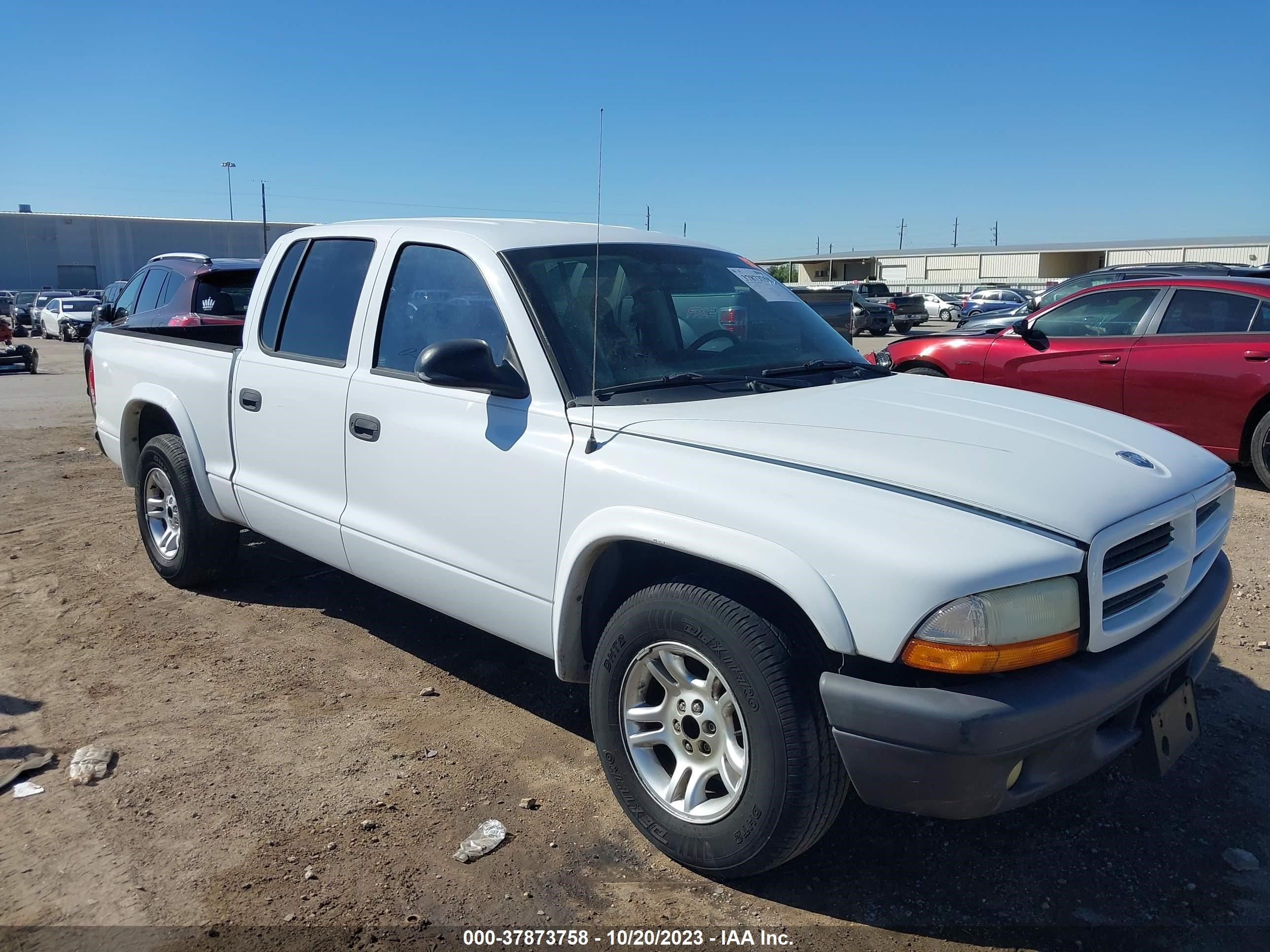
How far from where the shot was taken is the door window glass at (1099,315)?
27.1 feet

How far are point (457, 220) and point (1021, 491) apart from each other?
2538 millimetres

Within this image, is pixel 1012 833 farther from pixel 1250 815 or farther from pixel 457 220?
pixel 457 220

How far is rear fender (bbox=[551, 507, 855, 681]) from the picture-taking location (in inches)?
95.6

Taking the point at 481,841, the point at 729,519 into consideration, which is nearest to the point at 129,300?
the point at 481,841

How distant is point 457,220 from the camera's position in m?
4.07

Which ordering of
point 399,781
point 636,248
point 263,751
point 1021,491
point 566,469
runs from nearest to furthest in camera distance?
point 1021,491 < point 566,469 < point 399,781 < point 263,751 < point 636,248

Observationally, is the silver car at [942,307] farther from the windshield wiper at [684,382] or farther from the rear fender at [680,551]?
the rear fender at [680,551]

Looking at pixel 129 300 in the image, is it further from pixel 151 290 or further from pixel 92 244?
pixel 92 244

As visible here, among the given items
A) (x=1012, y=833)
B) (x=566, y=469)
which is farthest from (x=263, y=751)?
(x=1012, y=833)

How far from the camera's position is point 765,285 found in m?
4.22

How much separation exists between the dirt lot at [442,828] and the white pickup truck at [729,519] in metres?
0.34

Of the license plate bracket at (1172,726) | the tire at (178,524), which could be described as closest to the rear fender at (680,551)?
the license plate bracket at (1172,726)

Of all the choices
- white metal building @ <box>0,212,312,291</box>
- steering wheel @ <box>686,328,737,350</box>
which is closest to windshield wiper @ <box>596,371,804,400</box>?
steering wheel @ <box>686,328,737,350</box>

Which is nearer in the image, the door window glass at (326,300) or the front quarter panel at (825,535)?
the front quarter panel at (825,535)
